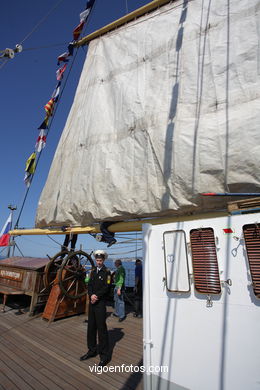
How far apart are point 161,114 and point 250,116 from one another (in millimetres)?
2230

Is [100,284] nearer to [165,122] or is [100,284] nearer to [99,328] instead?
[99,328]

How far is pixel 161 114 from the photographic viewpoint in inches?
236

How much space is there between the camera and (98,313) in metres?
3.95

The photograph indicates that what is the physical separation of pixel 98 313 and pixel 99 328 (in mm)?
240

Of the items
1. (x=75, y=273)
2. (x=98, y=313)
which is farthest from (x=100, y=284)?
(x=75, y=273)

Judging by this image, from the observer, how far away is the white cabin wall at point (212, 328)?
78.6 inches

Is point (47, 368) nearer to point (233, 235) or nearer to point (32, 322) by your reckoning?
point (32, 322)

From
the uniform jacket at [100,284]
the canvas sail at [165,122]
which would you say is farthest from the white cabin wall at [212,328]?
the canvas sail at [165,122]

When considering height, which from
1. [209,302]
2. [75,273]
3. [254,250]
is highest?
[254,250]

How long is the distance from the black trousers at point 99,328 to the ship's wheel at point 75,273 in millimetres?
2175

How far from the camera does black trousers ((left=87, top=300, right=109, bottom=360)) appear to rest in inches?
151

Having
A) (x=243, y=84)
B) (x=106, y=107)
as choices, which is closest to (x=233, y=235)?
(x=243, y=84)

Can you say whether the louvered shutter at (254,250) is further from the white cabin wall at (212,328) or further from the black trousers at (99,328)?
the black trousers at (99,328)

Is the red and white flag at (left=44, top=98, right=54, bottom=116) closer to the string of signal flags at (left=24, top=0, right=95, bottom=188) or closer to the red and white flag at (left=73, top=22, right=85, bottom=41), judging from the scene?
the string of signal flags at (left=24, top=0, right=95, bottom=188)
